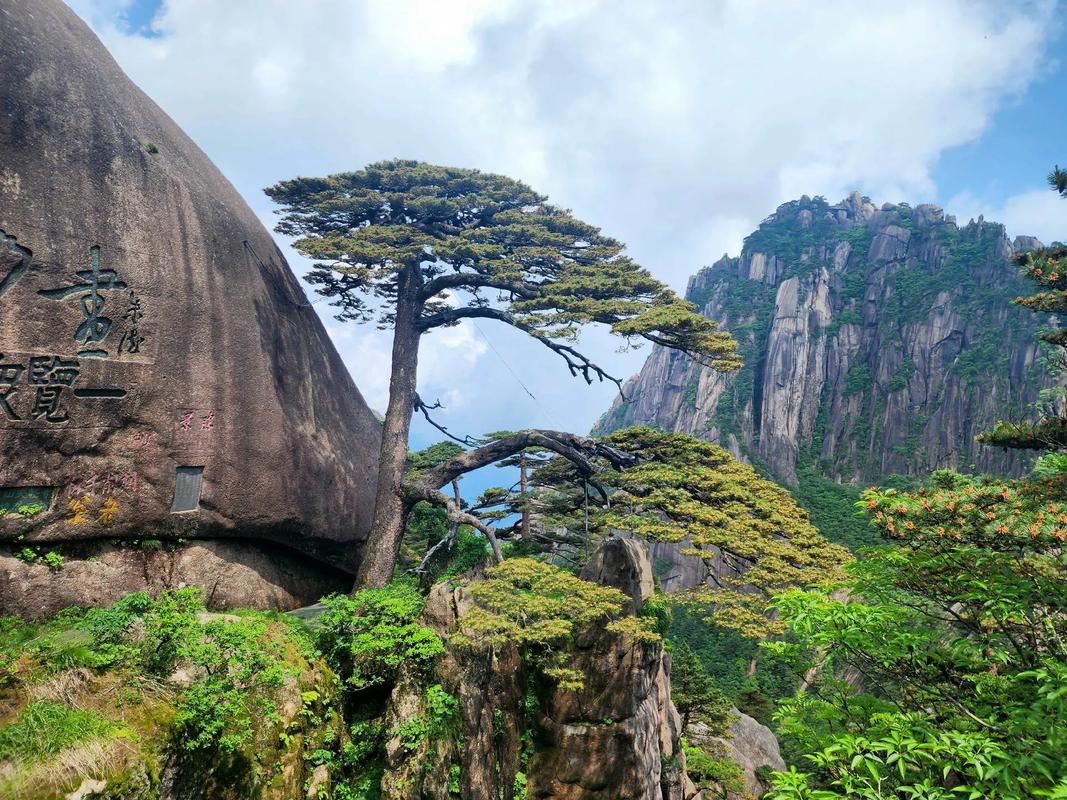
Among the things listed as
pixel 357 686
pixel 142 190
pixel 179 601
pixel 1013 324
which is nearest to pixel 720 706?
pixel 357 686

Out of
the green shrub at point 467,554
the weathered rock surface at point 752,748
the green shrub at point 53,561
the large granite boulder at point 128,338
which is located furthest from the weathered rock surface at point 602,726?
the weathered rock surface at point 752,748

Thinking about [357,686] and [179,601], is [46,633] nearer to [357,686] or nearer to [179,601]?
[179,601]

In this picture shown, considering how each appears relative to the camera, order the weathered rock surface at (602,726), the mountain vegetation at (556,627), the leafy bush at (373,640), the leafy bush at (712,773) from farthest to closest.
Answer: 1. the leafy bush at (712,773)
2. the leafy bush at (373,640)
3. the weathered rock surface at (602,726)
4. the mountain vegetation at (556,627)

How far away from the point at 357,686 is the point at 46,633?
3689 millimetres

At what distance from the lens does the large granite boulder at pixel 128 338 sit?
6.88 meters

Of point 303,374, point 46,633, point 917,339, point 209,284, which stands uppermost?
point 917,339

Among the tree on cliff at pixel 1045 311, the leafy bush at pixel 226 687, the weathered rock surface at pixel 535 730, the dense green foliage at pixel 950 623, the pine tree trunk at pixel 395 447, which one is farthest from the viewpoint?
the pine tree trunk at pixel 395 447

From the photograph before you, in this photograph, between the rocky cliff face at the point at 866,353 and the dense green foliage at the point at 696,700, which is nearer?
the dense green foliage at the point at 696,700

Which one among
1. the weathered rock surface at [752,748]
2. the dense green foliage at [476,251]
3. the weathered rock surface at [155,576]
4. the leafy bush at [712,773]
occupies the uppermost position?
the dense green foliage at [476,251]

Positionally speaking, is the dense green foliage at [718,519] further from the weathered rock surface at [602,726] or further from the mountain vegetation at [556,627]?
the weathered rock surface at [602,726]

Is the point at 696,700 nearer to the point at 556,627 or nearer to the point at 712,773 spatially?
the point at 712,773

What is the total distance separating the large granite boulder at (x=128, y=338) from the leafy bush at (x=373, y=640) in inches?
75.8

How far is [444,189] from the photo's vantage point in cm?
1162

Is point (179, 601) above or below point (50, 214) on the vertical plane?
below
